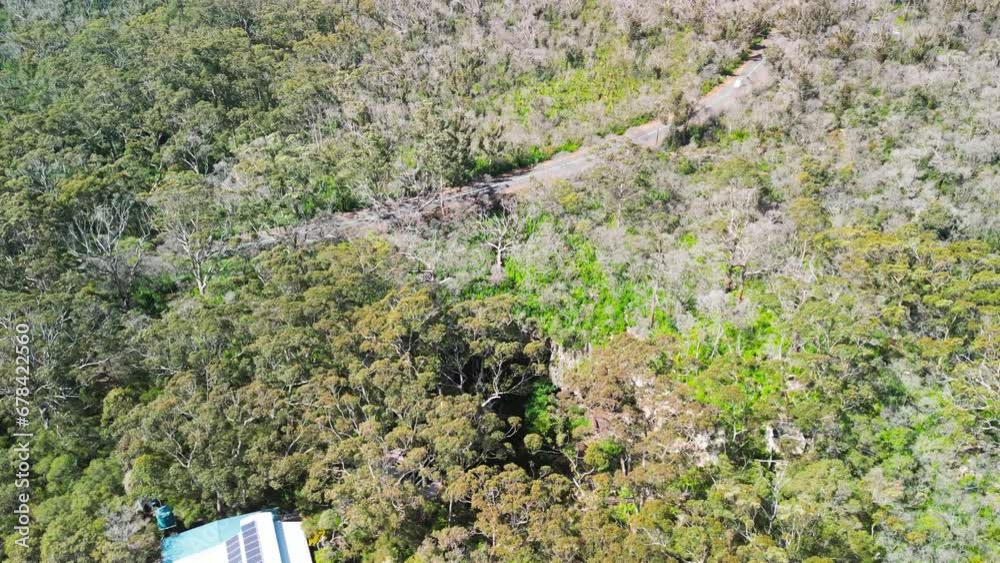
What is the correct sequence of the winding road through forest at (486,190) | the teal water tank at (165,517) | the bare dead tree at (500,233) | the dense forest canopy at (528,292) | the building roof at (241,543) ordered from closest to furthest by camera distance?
the dense forest canopy at (528,292)
the building roof at (241,543)
the teal water tank at (165,517)
the bare dead tree at (500,233)
the winding road through forest at (486,190)

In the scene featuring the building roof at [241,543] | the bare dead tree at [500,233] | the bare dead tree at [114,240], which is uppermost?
the bare dead tree at [114,240]

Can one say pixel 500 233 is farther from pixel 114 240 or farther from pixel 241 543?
pixel 114 240

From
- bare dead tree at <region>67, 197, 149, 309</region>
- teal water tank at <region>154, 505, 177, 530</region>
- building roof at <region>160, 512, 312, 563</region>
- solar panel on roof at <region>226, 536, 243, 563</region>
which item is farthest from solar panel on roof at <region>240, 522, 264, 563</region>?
bare dead tree at <region>67, 197, 149, 309</region>

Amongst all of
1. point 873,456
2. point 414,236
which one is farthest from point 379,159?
point 873,456

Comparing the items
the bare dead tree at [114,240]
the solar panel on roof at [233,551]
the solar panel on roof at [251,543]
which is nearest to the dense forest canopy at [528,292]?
the bare dead tree at [114,240]

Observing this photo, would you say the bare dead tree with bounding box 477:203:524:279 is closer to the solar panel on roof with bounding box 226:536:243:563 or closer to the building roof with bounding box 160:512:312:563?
the building roof with bounding box 160:512:312:563

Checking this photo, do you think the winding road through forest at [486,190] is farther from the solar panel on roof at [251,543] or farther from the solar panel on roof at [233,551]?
the solar panel on roof at [233,551]

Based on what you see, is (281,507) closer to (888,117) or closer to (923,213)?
(923,213)
